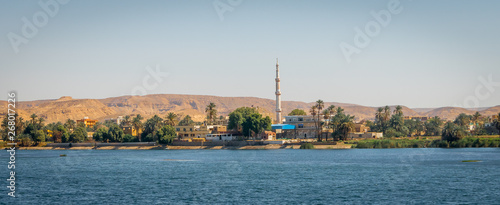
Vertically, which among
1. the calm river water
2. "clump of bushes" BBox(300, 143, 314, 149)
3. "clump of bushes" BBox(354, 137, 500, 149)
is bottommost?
the calm river water

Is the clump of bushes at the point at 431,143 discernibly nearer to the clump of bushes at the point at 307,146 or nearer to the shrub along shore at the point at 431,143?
the shrub along shore at the point at 431,143

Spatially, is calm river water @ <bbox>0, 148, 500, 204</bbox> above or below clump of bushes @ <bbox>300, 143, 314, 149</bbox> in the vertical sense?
below

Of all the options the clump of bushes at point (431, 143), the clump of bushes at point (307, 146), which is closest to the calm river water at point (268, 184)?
the clump of bushes at point (431, 143)

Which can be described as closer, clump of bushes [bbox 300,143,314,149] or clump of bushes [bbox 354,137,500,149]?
clump of bushes [bbox 354,137,500,149]

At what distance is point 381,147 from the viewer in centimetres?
14212

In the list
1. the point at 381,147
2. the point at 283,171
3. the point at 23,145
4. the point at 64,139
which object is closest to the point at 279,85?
the point at 381,147

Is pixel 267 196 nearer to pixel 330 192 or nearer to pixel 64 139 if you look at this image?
pixel 330 192

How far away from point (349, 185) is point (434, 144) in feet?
273

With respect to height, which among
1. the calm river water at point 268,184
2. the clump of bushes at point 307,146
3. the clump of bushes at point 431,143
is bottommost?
the calm river water at point 268,184

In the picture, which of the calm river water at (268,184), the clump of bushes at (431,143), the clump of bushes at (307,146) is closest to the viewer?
the calm river water at (268,184)

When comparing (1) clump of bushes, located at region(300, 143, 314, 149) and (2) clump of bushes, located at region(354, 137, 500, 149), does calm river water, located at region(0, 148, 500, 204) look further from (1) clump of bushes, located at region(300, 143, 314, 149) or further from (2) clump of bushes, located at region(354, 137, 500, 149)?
(1) clump of bushes, located at region(300, 143, 314, 149)

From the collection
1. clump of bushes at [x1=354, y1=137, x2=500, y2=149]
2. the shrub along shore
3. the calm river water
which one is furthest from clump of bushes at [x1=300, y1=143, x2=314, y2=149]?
the calm river water

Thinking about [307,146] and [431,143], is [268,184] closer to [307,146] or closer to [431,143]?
[307,146]

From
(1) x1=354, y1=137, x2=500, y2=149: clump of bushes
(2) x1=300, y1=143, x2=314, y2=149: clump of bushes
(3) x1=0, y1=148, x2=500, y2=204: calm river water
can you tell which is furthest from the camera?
(2) x1=300, y1=143, x2=314, y2=149: clump of bushes
